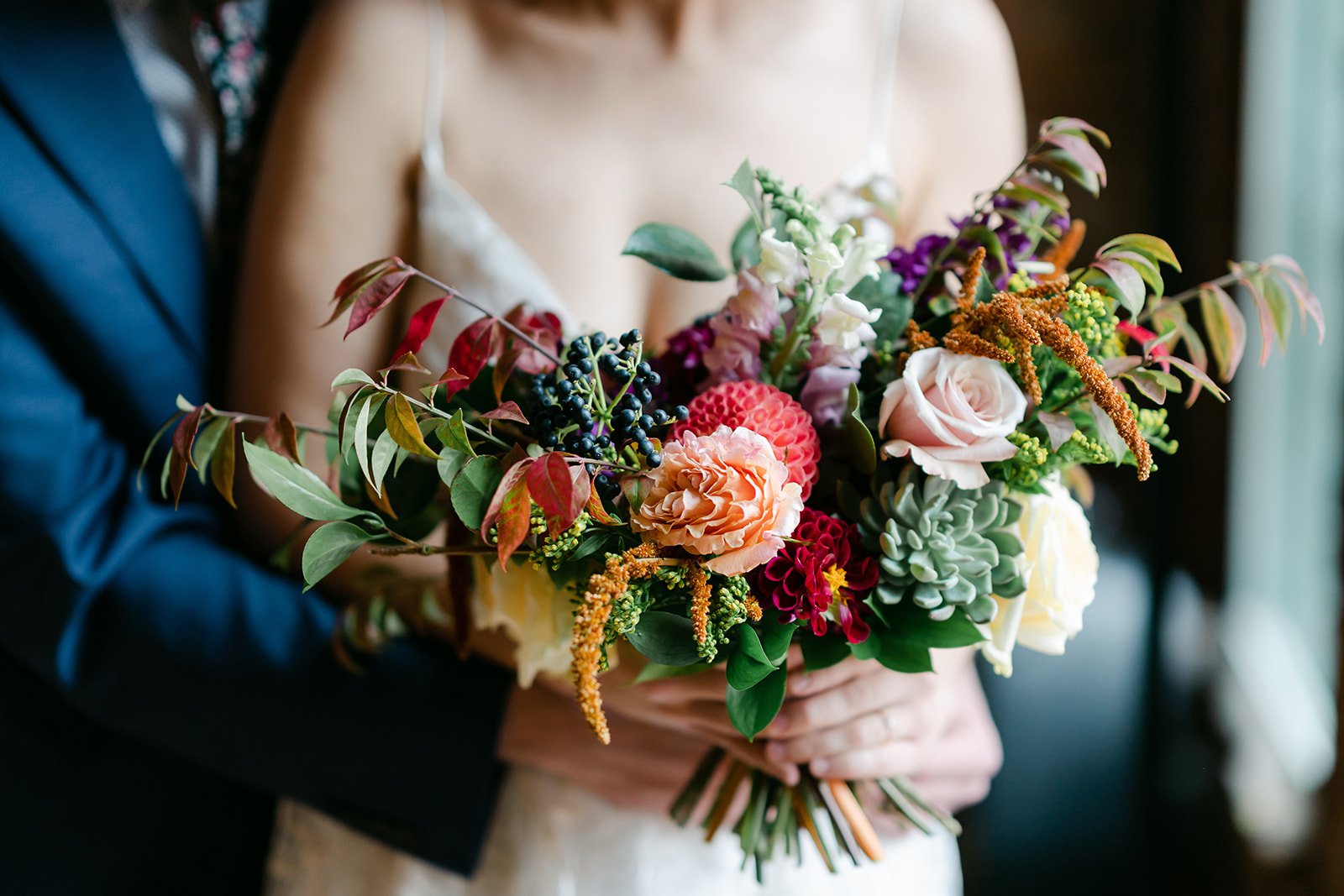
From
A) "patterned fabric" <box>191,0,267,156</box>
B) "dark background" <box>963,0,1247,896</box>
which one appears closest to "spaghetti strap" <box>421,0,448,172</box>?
"patterned fabric" <box>191,0,267,156</box>

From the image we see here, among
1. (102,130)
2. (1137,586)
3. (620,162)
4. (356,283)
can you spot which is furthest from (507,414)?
(1137,586)

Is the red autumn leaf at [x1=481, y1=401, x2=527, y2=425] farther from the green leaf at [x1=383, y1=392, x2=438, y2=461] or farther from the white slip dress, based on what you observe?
the white slip dress

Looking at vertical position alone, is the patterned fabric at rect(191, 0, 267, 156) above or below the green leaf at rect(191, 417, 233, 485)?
above

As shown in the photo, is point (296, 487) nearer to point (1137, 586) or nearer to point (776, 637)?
point (776, 637)

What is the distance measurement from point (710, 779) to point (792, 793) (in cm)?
10

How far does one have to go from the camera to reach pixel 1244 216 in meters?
1.54

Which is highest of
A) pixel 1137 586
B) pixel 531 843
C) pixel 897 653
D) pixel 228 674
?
pixel 897 653

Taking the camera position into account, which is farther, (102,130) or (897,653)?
(102,130)

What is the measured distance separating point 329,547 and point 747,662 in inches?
9.3

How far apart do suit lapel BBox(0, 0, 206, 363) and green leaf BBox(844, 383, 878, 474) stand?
69cm

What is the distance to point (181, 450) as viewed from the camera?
0.52m

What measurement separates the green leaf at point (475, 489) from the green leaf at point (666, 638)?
0.11 meters

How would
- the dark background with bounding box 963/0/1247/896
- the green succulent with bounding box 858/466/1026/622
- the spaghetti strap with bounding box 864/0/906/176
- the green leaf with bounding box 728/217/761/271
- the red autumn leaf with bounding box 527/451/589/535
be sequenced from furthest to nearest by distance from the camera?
1. the dark background with bounding box 963/0/1247/896
2. the spaghetti strap with bounding box 864/0/906/176
3. the green leaf with bounding box 728/217/761/271
4. the green succulent with bounding box 858/466/1026/622
5. the red autumn leaf with bounding box 527/451/589/535

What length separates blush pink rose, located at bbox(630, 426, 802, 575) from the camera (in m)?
0.47
